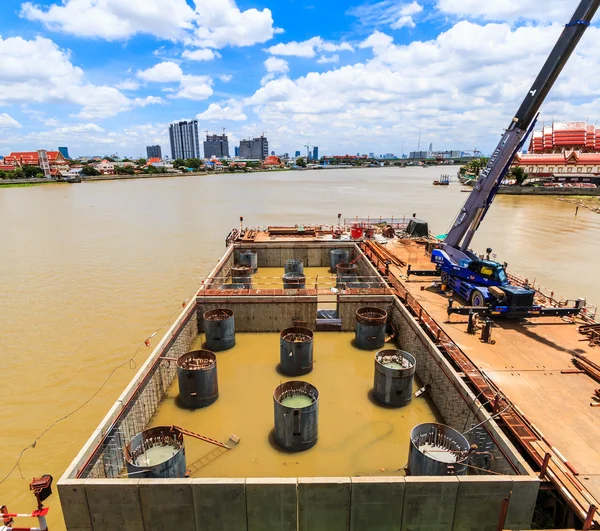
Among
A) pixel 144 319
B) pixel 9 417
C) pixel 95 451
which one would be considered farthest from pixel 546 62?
pixel 9 417

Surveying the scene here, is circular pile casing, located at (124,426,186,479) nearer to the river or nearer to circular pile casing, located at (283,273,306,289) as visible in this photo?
the river

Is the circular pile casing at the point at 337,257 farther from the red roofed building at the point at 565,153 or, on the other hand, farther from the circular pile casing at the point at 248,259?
the red roofed building at the point at 565,153

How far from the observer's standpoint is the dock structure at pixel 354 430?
7.35 m

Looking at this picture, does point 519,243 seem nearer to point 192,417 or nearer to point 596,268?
point 596,268

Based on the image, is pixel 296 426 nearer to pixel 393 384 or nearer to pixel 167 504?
pixel 167 504

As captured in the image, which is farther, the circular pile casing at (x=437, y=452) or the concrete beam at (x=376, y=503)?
the circular pile casing at (x=437, y=452)

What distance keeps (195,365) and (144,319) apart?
856 cm

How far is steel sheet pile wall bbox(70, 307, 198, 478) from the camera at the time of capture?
8798 millimetres

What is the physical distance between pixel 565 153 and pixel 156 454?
400 ft

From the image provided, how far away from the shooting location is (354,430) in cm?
1134

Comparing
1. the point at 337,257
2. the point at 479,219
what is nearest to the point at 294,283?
the point at 337,257

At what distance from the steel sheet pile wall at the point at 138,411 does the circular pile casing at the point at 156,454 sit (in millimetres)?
648

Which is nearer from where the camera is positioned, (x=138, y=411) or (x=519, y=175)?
(x=138, y=411)

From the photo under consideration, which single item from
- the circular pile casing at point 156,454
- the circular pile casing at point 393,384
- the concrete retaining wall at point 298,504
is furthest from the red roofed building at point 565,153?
the circular pile casing at point 156,454
